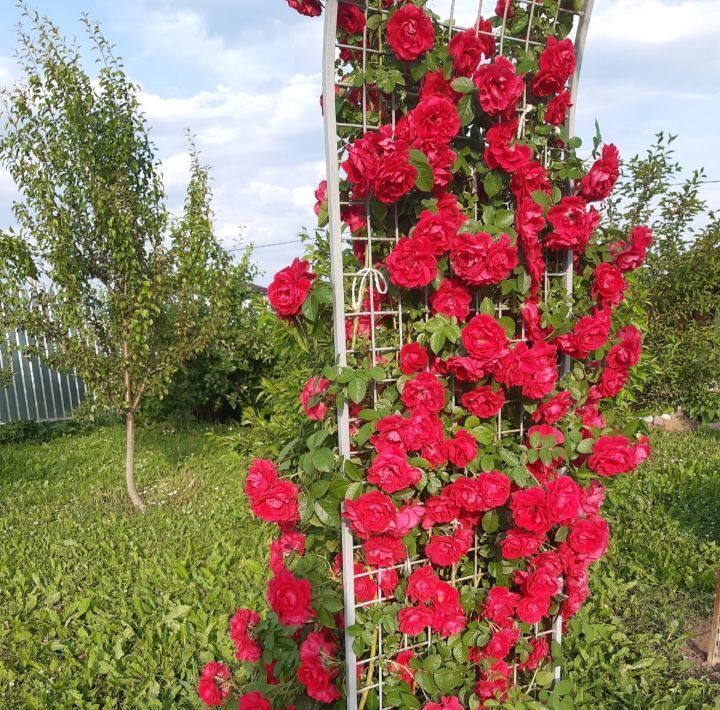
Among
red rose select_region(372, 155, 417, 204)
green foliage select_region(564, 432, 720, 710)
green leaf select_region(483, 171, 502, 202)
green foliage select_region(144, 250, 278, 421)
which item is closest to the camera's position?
red rose select_region(372, 155, 417, 204)

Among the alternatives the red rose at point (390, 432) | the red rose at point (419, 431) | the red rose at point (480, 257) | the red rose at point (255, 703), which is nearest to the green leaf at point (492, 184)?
the red rose at point (480, 257)

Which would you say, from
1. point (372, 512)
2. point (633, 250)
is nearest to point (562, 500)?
point (372, 512)

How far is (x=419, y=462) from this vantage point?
5.82ft

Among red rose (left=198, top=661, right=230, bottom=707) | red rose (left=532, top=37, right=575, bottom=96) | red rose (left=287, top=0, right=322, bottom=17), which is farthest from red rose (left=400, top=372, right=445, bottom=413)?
red rose (left=198, top=661, right=230, bottom=707)

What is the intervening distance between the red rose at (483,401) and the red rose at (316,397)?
1.35 ft

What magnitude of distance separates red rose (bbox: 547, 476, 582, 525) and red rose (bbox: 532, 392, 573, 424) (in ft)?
0.60

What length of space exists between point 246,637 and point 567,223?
65.5 inches

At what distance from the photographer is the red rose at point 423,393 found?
5.66ft

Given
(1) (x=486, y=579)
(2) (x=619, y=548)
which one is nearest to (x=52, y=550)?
(1) (x=486, y=579)

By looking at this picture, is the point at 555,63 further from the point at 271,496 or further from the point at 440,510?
the point at 271,496

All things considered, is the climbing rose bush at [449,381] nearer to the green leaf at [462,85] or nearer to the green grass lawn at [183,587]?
the green leaf at [462,85]

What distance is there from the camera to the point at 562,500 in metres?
1.85

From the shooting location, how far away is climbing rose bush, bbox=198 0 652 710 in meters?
1.70

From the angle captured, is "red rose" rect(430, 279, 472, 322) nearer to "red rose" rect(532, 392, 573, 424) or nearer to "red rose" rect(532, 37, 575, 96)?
"red rose" rect(532, 392, 573, 424)
